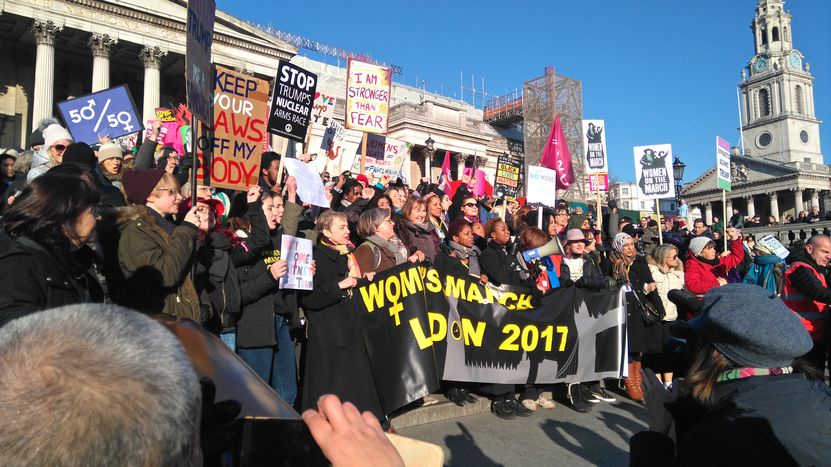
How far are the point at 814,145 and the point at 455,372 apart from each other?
114466 mm

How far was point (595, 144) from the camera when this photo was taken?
41.1 ft

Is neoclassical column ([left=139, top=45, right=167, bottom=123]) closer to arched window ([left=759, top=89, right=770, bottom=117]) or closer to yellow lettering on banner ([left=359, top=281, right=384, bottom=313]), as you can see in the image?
yellow lettering on banner ([left=359, top=281, right=384, bottom=313])

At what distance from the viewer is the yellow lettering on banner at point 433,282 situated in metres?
5.34

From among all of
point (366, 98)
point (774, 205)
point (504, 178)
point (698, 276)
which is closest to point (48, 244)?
point (698, 276)

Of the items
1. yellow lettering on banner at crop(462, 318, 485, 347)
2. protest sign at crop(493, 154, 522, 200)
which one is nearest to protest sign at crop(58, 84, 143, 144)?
yellow lettering on banner at crop(462, 318, 485, 347)

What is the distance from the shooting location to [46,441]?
776 millimetres

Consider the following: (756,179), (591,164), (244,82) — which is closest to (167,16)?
(591,164)

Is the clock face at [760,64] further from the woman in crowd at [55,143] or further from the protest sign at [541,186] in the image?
the woman in crowd at [55,143]

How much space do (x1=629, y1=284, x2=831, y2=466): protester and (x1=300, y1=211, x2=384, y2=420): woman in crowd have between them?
300 cm

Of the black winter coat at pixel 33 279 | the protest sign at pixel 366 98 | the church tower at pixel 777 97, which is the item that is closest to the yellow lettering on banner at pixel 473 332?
the black winter coat at pixel 33 279

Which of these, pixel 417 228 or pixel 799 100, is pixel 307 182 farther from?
pixel 799 100

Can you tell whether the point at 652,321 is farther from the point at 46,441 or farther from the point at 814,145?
the point at 814,145

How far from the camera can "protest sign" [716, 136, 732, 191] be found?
12750 millimetres

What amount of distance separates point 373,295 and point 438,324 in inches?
29.5
